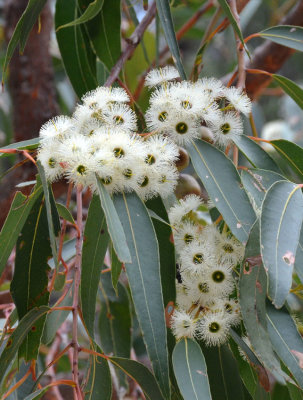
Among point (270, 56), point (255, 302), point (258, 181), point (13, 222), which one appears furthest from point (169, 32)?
point (270, 56)

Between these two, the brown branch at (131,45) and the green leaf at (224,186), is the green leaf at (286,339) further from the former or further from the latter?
the brown branch at (131,45)

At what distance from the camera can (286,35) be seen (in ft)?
4.18

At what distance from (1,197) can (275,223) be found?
3.21 ft

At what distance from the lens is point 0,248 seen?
41.4 inches

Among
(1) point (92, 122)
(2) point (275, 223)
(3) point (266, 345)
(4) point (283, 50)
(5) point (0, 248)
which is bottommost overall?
(3) point (266, 345)

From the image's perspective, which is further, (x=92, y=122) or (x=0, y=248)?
(x=0, y=248)

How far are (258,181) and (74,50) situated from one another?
1.92 ft

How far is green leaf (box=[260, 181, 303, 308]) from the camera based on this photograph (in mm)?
783

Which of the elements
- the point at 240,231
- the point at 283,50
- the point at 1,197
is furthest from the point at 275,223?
the point at 283,50

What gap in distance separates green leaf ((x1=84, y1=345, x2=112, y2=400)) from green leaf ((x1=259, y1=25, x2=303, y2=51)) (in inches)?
27.9

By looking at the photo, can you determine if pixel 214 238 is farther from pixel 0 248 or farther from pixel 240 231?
pixel 0 248

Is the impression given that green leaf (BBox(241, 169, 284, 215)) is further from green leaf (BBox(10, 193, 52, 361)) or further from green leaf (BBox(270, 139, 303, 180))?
green leaf (BBox(10, 193, 52, 361))

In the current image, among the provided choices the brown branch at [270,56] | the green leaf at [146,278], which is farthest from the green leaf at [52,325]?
the brown branch at [270,56]

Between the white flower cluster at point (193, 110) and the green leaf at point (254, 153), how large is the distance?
28 mm
